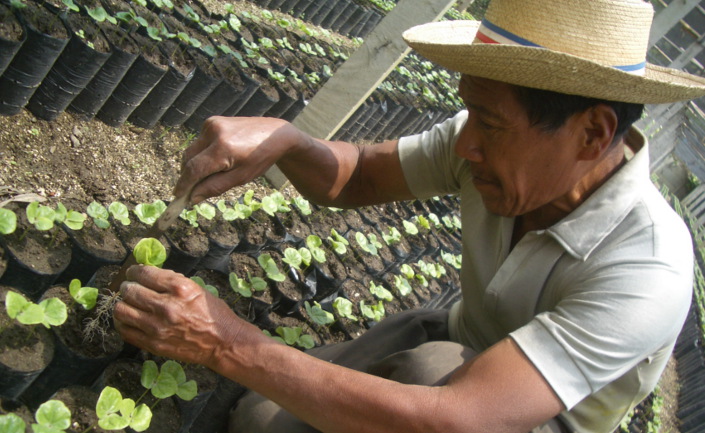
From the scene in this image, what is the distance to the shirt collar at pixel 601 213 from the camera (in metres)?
1.50

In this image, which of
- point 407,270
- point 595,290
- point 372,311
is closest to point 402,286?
point 407,270

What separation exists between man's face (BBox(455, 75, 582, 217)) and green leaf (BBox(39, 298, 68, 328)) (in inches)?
43.6

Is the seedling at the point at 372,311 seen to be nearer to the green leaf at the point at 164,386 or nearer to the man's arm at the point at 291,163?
the man's arm at the point at 291,163

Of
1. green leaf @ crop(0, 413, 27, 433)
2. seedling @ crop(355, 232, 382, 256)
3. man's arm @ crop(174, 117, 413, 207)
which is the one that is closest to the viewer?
green leaf @ crop(0, 413, 27, 433)

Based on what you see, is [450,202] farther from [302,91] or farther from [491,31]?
[491,31]

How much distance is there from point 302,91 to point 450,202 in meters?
1.61

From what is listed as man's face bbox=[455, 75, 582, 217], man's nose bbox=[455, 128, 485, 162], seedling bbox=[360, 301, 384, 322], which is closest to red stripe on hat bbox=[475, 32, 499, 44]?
man's face bbox=[455, 75, 582, 217]

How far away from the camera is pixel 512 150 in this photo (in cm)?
144

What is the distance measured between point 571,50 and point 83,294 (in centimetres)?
141

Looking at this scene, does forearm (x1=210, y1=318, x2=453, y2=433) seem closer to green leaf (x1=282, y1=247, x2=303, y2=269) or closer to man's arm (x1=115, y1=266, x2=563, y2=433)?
man's arm (x1=115, y1=266, x2=563, y2=433)

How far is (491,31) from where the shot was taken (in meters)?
1.45

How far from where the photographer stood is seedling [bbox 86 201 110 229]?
1.81m

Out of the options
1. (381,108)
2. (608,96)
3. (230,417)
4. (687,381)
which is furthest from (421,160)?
(687,381)

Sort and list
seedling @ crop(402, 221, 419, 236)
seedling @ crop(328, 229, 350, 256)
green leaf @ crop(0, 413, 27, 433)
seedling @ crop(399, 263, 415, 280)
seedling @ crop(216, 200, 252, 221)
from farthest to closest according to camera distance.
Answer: seedling @ crop(402, 221, 419, 236) → seedling @ crop(399, 263, 415, 280) → seedling @ crop(328, 229, 350, 256) → seedling @ crop(216, 200, 252, 221) → green leaf @ crop(0, 413, 27, 433)
